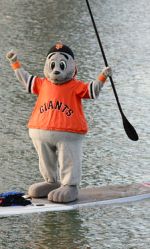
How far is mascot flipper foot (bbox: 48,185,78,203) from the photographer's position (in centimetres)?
697

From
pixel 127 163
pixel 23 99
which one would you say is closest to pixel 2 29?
pixel 23 99

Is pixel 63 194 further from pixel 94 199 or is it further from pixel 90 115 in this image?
pixel 90 115

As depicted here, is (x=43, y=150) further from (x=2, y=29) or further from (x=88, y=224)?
(x=2, y=29)

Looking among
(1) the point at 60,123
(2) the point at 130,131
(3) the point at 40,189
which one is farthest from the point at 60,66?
(3) the point at 40,189

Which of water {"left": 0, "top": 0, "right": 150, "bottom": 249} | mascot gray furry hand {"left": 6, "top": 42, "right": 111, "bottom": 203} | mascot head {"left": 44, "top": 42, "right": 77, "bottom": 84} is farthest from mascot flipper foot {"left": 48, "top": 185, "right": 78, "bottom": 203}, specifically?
mascot head {"left": 44, "top": 42, "right": 77, "bottom": 84}

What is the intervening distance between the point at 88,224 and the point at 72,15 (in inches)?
344

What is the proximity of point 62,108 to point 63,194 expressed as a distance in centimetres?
59

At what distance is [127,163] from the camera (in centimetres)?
828

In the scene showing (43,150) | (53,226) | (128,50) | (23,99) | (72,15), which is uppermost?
(72,15)

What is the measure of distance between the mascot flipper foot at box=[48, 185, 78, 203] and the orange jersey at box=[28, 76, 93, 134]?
40 centimetres

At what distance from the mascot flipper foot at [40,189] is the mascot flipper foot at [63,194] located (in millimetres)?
138

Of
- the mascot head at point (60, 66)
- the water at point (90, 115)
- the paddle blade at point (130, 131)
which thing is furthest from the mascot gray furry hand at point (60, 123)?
the paddle blade at point (130, 131)

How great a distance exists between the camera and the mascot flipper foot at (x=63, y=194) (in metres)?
6.97

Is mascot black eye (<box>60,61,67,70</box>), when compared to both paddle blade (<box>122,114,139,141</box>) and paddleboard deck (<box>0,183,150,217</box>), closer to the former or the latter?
paddle blade (<box>122,114,139,141</box>)
